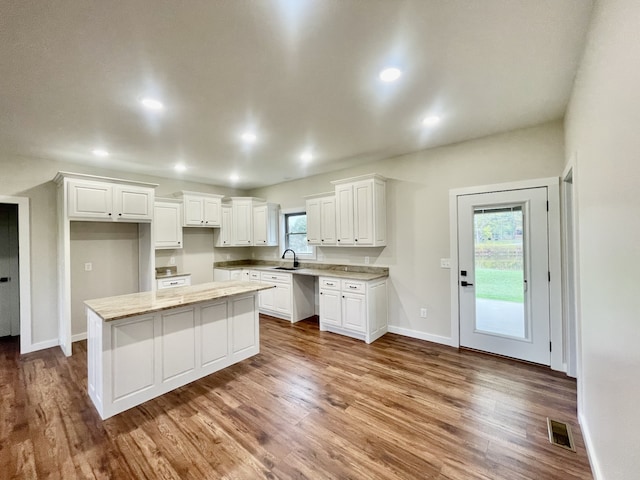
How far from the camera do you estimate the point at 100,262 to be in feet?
14.4

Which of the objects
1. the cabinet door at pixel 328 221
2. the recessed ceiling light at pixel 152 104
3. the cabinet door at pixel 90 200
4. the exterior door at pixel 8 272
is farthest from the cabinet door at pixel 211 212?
the recessed ceiling light at pixel 152 104

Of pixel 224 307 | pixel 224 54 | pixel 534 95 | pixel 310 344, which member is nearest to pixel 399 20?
pixel 224 54

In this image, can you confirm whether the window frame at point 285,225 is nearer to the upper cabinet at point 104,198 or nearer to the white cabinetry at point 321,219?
the white cabinetry at point 321,219

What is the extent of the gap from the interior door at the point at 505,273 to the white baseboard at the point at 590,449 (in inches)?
45.0

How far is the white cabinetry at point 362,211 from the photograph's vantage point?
13.6 ft

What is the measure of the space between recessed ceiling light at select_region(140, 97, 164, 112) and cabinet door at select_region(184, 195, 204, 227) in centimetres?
270

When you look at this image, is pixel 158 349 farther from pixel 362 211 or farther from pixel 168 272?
pixel 362 211

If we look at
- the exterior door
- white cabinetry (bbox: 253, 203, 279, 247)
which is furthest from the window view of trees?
the exterior door

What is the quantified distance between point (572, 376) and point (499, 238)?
156 cm

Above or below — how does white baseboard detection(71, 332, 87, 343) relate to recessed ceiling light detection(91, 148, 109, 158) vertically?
below

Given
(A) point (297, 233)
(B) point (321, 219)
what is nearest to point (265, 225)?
(A) point (297, 233)

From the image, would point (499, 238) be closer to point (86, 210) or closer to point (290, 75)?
point (290, 75)

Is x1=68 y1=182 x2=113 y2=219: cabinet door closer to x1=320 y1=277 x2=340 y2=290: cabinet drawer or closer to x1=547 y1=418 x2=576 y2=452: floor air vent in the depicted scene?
x1=320 y1=277 x2=340 y2=290: cabinet drawer

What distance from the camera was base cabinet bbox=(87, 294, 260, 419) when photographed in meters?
2.33
